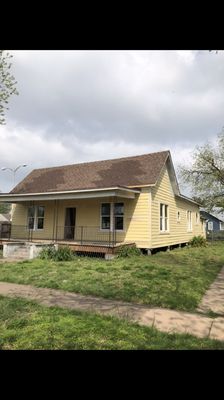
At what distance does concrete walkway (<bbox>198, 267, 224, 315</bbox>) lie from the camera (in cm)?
620

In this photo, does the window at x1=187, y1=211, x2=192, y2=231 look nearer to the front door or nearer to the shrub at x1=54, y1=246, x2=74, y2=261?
the front door

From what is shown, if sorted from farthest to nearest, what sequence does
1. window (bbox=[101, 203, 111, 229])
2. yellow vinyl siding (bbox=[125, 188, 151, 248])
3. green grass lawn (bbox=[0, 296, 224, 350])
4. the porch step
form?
window (bbox=[101, 203, 111, 229]) < yellow vinyl siding (bbox=[125, 188, 151, 248]) < the porch step < green grass lawn (bbox=[0, 296, 224, 350])

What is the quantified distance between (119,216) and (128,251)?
2428mm

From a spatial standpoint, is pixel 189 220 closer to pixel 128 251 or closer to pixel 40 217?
pixel 40 217

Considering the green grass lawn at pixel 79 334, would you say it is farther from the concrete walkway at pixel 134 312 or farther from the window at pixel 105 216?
the window at pixel 105 216

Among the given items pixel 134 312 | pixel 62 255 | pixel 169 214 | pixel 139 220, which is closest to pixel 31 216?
Answer: pixel 62 255

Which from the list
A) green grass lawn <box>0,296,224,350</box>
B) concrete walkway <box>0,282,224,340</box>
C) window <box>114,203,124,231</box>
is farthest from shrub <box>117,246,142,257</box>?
green grass lawn <box>0,296,224,350</box>

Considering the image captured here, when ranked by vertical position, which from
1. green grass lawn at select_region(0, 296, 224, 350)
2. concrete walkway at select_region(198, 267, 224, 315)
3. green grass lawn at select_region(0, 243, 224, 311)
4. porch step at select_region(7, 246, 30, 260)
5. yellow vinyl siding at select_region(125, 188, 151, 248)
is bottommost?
green grass lawn at select_region(0, 296, 224, 350)

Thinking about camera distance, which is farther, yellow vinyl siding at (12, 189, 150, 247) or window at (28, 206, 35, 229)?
→ window at (28, 206, 35, 229)

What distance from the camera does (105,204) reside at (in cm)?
1773

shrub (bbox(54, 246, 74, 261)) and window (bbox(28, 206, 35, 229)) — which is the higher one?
window (bbox(28, 206, 35, 229))

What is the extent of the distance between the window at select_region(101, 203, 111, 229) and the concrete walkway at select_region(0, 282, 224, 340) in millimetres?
9888
